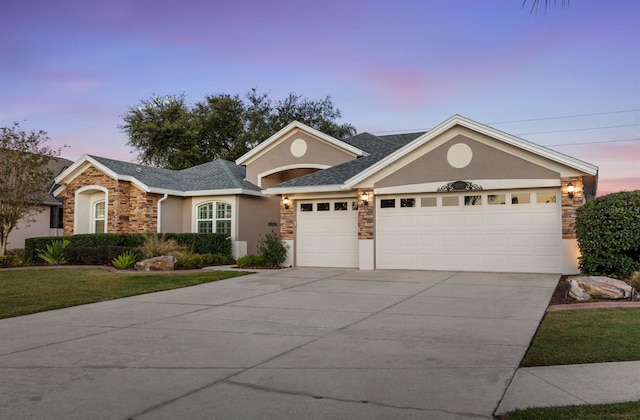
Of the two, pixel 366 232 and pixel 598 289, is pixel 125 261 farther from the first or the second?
pixel 598 289

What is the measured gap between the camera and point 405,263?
15.9 m

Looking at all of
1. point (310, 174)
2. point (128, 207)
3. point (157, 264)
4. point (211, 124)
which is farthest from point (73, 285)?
point (211, 124)

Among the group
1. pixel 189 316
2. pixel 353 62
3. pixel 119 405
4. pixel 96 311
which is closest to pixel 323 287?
pixel 189 316

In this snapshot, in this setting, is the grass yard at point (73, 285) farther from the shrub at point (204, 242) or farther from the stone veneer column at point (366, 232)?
the stone veneer column at point (366, 232)

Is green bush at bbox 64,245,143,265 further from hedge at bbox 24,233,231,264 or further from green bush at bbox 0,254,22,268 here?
green bush at bbox 0,254,22,268

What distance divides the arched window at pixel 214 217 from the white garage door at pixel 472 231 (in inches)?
318

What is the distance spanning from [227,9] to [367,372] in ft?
40.1

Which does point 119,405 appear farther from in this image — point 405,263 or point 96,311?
point 405,263

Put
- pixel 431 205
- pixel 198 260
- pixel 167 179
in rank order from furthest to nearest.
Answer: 1. pixel 167 179
2. pixel 198 260
3. pixel 431 205

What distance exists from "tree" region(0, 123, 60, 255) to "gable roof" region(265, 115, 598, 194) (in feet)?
35.5

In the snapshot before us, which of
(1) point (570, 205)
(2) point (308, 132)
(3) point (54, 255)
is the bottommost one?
(3) point (54, 255)

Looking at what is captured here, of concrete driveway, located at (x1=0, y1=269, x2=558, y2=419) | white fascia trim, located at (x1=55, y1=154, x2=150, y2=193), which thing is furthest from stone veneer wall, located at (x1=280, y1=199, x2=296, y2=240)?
concrete driveway, located at (x1=0, y1=269, x2=558, y2=419)

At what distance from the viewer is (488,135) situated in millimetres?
14625

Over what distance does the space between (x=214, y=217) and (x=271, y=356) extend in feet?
55.2
